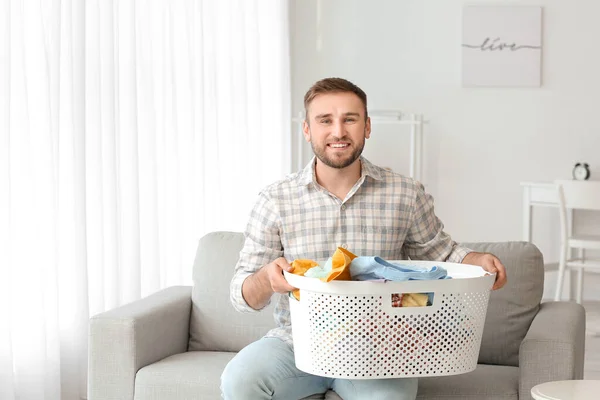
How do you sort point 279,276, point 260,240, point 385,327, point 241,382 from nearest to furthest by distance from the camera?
point 385,327 < point 279,276 < point 241,382 < point 260,240

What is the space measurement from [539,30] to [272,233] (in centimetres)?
419

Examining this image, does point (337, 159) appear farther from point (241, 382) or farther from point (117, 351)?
point (117, 351)

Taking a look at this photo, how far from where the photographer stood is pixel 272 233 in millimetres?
2461

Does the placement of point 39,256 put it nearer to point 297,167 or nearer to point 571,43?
point 297,167

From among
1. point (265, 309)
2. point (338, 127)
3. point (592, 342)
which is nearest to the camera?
point (338, 127)

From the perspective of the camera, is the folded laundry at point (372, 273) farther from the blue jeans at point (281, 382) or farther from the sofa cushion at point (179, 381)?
the sofa cushion at point (179, 381)

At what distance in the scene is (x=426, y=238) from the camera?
8.22ft

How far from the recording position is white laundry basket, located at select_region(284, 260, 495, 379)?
76.4 inches

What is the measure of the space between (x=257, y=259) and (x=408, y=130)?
3906mm

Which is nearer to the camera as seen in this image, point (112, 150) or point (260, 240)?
point (260, 240)

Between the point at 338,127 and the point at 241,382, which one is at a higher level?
the point at 338,127

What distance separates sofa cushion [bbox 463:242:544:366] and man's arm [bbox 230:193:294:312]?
0.67 meters

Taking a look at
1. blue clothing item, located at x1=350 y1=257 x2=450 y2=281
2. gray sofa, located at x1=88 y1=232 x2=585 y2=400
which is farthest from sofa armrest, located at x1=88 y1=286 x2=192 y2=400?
blue clothing item, located at x1=350 y1=257 x2=450 y2=281

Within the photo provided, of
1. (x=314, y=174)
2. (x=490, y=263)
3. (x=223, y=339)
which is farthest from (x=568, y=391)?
(x=223, y=339)
